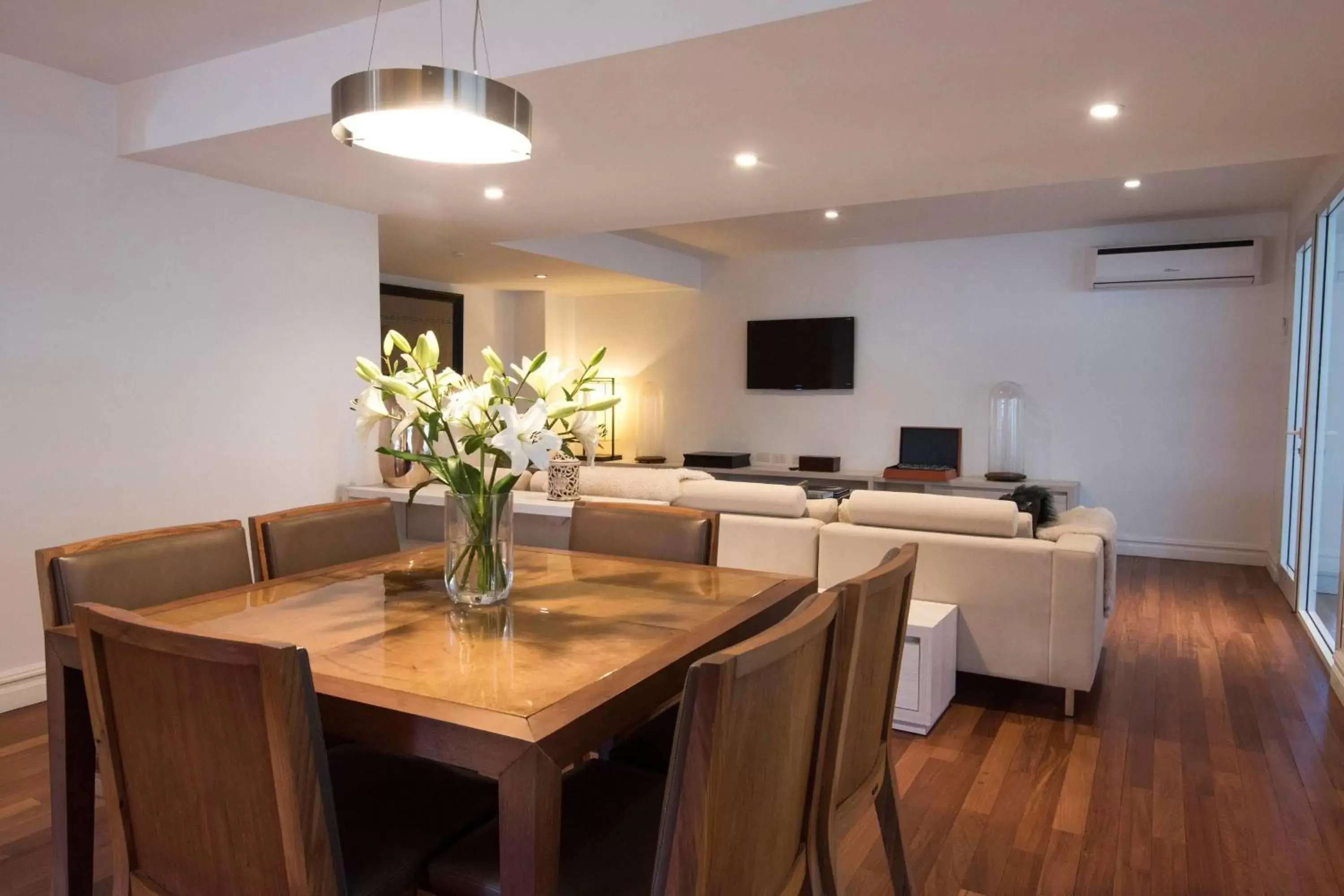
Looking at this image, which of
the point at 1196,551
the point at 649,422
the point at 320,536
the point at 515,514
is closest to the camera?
the point at 320,536

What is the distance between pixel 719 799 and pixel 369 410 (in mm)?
1150

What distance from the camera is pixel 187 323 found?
384cm

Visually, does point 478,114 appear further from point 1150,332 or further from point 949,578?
point 1150,332

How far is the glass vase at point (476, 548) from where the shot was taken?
6.28ft

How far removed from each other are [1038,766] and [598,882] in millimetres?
2059

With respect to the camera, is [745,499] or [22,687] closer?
[22,687]

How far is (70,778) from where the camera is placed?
1662mm

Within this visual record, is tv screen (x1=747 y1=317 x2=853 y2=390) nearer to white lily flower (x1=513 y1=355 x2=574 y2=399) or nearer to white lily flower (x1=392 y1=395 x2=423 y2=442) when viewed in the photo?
white lily flower (x1=513 y1=355 x2=574 y2=399)

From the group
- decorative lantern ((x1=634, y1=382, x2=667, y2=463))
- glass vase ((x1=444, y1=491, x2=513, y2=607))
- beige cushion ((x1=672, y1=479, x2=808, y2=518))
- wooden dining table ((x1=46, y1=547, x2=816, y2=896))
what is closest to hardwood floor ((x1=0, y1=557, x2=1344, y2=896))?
wooden dining table ((x1=46, y1=547, x2=816, y2=896))

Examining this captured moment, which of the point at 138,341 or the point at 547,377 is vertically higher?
the point at 138,341

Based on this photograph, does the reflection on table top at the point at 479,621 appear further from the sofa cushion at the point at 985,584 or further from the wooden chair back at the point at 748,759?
the sofa cushion at the point at 985,584

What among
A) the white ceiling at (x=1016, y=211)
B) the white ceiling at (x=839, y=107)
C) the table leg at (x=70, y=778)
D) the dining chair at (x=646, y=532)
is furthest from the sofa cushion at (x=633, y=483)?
the white ceiling at (x=1016, y=211)

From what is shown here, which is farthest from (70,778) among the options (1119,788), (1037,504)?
(1037,504)

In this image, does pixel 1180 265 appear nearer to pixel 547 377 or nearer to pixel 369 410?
pixel 547 377
